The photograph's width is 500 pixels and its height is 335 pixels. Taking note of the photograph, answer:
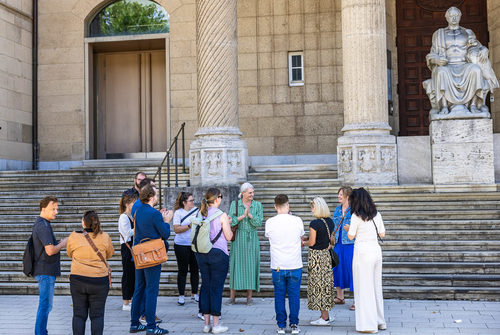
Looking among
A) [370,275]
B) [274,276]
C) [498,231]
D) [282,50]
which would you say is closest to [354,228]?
[370,275]

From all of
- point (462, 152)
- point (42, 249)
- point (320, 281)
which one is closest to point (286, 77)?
point (462, 152)

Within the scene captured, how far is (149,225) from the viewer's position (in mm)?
7438

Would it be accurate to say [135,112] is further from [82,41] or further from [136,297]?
[136,297]

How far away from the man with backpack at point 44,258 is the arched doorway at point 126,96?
1206 centimetres

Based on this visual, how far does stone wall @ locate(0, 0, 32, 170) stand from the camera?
17281mm

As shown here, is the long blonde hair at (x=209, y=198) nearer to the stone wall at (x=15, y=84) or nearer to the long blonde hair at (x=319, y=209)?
the long blonde hair at (x=319, y=209)

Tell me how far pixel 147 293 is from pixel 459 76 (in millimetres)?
8540

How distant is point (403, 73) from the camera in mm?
18328

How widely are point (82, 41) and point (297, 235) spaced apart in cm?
1330

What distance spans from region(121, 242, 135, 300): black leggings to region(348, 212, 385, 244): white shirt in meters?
3.08

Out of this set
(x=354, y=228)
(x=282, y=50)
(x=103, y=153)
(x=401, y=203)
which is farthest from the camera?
(x=103, y=153)

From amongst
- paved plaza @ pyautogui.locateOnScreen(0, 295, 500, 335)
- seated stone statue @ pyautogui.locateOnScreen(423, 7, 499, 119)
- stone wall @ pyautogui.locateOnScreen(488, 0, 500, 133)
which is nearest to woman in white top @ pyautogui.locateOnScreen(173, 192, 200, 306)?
paved plaza @ pyautogui.locateOnScreen(0, 295, 500, 335)

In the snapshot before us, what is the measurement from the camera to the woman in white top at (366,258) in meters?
7.46

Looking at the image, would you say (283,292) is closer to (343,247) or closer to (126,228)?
(343,247)
